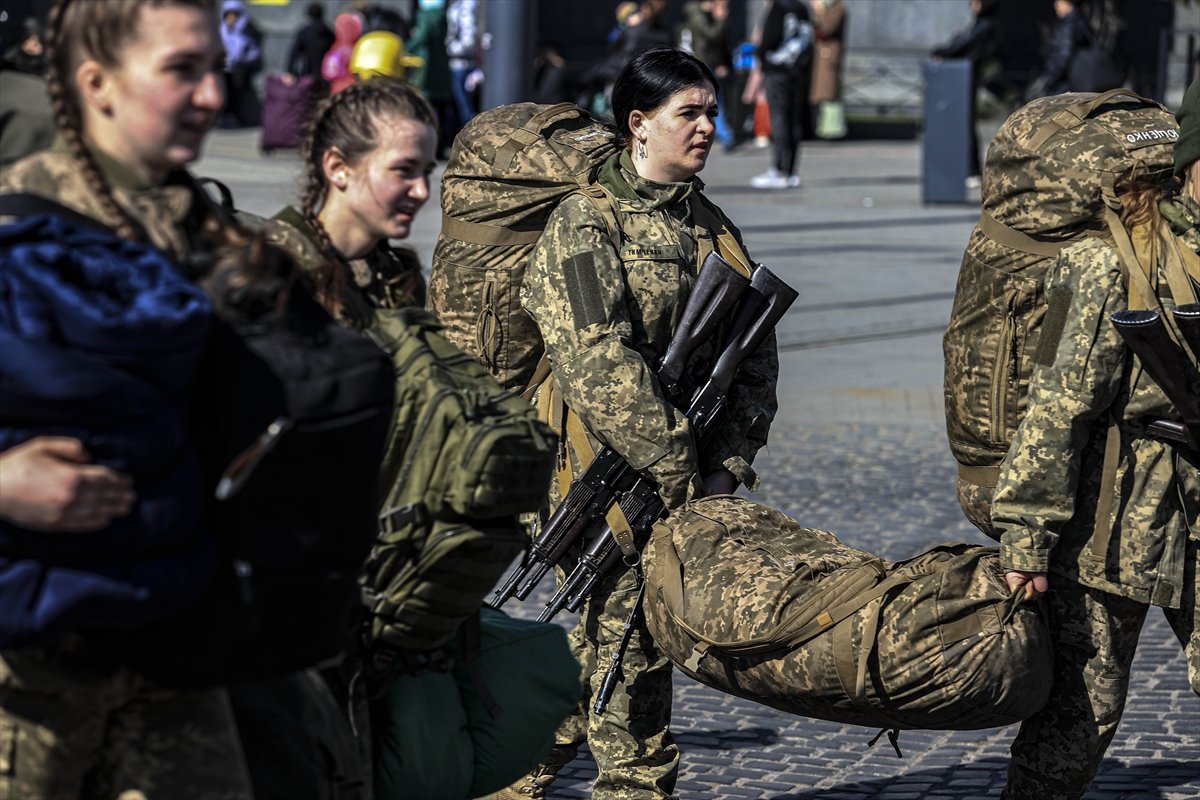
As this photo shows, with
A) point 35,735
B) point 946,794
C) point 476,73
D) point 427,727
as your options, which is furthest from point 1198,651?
point 476,73

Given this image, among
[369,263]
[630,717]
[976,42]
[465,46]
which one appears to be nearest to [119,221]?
[369,263]

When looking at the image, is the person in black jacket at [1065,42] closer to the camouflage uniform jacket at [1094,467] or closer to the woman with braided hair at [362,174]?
the camouflage uniform jacket at [1094,467]

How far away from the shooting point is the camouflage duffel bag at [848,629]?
385 centimetres

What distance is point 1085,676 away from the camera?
4.11 m

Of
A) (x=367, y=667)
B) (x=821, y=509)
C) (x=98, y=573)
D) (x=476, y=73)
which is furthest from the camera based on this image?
(x=476, y=73)

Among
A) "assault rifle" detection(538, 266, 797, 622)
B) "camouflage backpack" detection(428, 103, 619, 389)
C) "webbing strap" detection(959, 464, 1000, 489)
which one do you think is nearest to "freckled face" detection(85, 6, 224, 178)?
Answer: "assault rifle" detection(538, 266, 797, 622)

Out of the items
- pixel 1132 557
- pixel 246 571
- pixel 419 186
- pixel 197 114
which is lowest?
pixel 1132 557

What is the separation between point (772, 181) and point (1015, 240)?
1565cm

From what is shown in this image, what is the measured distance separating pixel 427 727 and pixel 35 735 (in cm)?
94

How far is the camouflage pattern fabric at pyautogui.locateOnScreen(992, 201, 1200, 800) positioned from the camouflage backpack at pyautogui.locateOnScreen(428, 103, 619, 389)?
49.0 inches

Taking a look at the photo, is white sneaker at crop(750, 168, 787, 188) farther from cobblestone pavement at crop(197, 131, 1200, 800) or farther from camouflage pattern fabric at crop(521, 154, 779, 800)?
camouflage pattern fabric at crop(521, 154, 779, 800)

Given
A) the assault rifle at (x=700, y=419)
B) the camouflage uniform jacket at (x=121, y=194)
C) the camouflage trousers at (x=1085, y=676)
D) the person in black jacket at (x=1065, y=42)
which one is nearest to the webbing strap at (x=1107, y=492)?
the camouflage trousers at (x=1085, y=676)

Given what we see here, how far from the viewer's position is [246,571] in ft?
7.83

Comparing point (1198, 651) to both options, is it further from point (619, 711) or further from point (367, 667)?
point (367, 667)
